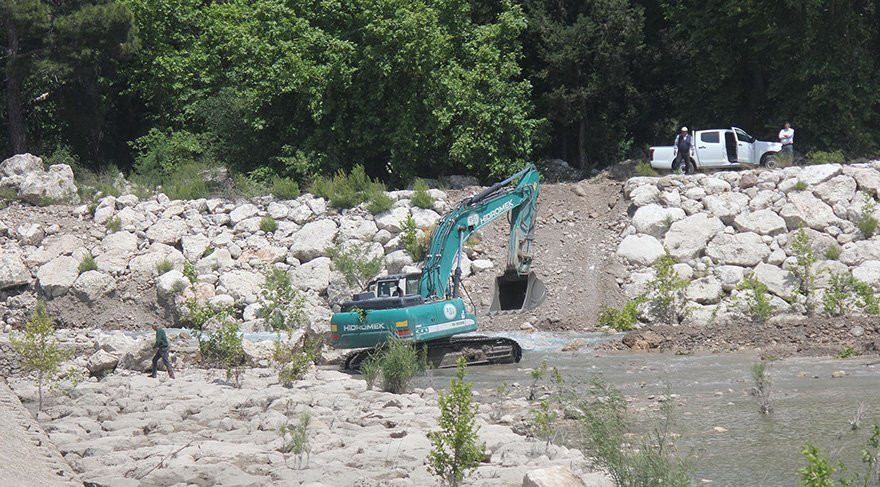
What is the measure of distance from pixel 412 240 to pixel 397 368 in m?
11.0

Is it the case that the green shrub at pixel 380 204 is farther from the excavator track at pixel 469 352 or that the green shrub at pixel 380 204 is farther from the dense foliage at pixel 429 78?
the excavator track at pixel 469 352

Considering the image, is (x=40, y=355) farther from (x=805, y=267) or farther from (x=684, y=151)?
(x=684, y=151)

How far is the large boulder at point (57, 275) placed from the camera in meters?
28.8

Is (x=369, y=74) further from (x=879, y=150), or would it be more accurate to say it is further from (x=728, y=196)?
(x=879, y=150)

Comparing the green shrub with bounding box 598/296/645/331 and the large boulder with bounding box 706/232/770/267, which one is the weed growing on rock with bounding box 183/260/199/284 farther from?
the large boulder with bounding box 706/232/770/267

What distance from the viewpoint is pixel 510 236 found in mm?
23453

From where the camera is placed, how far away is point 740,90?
36.5 m

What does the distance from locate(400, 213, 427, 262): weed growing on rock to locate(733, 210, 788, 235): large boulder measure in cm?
752

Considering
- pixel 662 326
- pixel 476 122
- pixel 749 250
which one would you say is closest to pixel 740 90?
pixel 476 122

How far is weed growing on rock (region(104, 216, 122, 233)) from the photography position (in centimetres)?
3064

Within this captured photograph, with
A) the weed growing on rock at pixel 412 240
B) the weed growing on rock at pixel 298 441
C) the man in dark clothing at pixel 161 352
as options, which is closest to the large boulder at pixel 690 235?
the weed growing on rock at pixel 412 240

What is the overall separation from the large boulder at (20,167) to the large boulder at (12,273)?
14.5ft

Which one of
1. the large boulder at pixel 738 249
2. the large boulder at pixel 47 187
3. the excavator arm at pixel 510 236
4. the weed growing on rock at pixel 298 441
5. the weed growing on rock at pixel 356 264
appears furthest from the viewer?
the large boulder at pixel 47 187

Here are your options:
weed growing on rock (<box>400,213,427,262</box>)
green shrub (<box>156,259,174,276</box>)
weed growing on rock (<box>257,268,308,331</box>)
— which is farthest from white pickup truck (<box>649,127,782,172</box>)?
green shrub (<box>156,259,174,276</box>)
